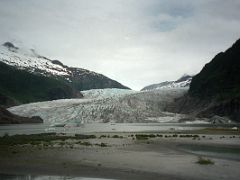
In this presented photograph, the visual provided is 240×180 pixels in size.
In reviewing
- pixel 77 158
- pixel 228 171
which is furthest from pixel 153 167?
pixel 77 158

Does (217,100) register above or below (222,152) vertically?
above

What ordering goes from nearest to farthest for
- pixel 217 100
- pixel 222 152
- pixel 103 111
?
pixel 222 152 < pixel 103 111 < pixel 217 100

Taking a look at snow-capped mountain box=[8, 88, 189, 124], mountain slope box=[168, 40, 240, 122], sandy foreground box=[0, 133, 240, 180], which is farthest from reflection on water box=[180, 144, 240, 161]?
mountain slope box=[168, 40, 240, 122]

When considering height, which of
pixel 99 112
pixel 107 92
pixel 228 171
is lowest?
pixel 228 171

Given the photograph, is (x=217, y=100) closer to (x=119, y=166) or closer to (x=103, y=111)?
(x=103, y=111)

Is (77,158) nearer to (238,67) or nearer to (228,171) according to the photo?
(228,171)

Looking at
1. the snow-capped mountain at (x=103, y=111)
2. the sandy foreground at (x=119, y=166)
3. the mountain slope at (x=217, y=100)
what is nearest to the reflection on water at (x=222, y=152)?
the sandy foreground at (x=119, y=166)

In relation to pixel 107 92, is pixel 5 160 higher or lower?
lower

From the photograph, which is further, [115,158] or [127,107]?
[127,107]

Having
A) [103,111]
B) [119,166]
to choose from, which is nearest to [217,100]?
[103,111]

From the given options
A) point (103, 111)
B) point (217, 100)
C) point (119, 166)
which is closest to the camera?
point (119, 166)

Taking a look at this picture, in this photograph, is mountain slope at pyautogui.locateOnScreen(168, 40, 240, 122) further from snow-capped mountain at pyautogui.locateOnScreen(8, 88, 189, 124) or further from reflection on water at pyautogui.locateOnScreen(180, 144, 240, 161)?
reflection on water at pyautogui.locateOnScreen(180, 144, 240, 161)
